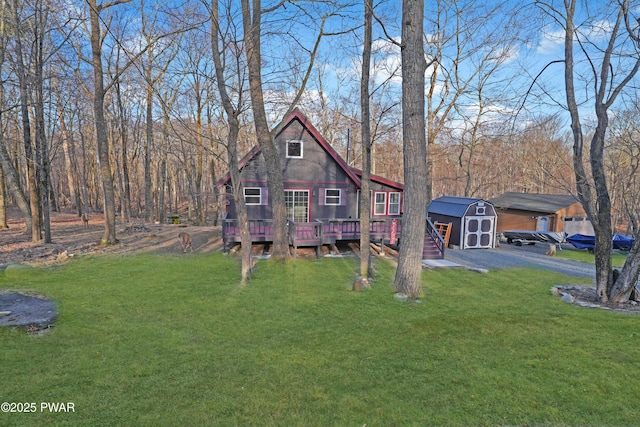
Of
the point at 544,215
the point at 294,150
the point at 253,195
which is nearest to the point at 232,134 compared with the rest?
the point at 253,195

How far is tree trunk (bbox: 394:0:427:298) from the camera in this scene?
24.8 ft

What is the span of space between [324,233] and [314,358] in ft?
28.2

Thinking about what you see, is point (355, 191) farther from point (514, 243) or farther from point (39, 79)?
point (39, 79)

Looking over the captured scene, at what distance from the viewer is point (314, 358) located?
4.75 metres

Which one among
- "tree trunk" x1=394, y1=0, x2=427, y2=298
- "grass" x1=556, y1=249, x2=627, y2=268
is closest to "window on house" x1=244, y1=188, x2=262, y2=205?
"tree trunk" x1=394, y1=0, x2=427, y2=298

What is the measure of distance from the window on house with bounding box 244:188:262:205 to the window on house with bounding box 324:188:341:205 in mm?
3125

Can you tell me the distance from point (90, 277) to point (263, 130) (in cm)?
659

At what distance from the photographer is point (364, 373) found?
14.3ft

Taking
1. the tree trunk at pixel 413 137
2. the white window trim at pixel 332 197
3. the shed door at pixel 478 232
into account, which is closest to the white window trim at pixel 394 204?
the white window trim at pixel 332 197

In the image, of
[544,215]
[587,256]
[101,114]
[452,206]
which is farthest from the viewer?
[544,215]

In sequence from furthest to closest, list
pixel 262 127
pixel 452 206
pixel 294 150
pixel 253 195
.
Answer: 1. pixel 452 206
2. pixel 294 150
3. pixel 253 195
4. pixel 262 127

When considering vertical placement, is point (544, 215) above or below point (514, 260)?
above

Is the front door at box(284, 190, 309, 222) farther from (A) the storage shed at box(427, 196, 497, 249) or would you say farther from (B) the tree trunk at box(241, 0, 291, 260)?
(A) the storage shed at box(427, 196, 497, 249)

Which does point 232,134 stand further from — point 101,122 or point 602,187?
point 602,187
